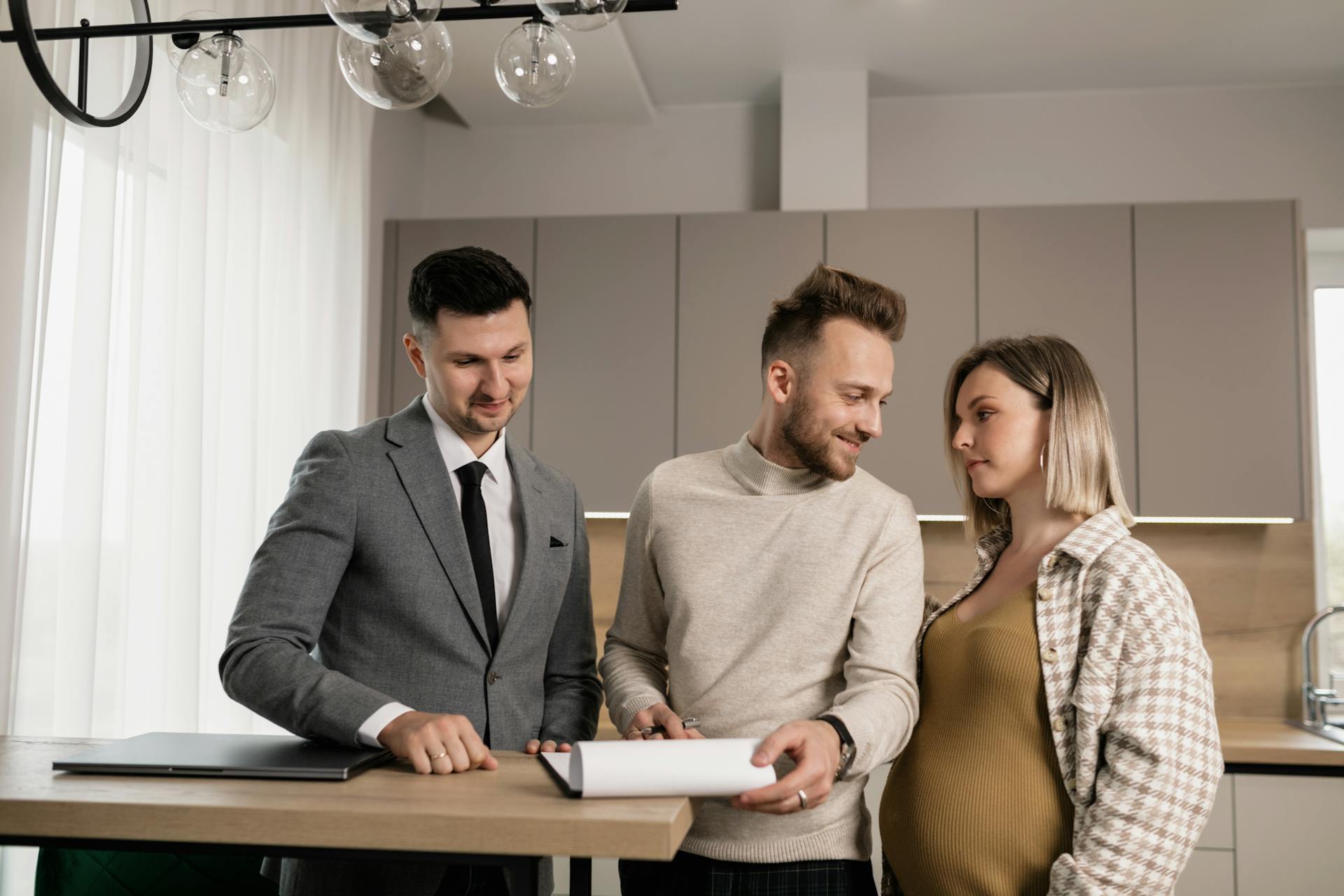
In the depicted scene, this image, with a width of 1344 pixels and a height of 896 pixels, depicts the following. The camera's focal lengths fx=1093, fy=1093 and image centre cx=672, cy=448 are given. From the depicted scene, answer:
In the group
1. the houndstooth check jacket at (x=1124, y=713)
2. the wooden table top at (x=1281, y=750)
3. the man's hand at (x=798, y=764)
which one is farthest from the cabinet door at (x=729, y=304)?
the man's hand at (x=798, y=764)

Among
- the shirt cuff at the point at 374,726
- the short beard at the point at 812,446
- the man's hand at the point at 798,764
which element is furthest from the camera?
the short beard at the point at 812,446

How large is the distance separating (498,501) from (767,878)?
0.66m

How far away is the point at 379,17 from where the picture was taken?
1328mm

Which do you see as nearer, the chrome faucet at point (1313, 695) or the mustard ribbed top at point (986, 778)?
the mustard ribbed top at point (986, 778)

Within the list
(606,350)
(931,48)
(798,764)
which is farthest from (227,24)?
(931,48)

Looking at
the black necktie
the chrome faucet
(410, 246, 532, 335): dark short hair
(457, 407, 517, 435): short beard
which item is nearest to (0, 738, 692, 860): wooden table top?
the black necktie

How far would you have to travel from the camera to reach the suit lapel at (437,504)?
4.91ft

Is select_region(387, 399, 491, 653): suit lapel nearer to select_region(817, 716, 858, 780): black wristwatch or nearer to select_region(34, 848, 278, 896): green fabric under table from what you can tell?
select_region(817, 716, 858, 780): black wristwatch

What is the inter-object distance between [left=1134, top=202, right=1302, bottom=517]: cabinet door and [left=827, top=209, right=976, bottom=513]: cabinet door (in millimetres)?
542

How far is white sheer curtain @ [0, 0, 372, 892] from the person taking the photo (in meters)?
1.90

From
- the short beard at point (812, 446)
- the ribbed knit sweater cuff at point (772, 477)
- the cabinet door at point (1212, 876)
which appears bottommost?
the cabinet door at point (1212, 876)

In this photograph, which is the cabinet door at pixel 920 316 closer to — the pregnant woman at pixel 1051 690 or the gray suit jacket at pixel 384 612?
the pregnant woman at pixel 1051 690

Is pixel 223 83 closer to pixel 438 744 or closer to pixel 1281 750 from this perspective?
pixel 438 744

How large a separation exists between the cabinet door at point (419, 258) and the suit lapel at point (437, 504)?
6.61ft
